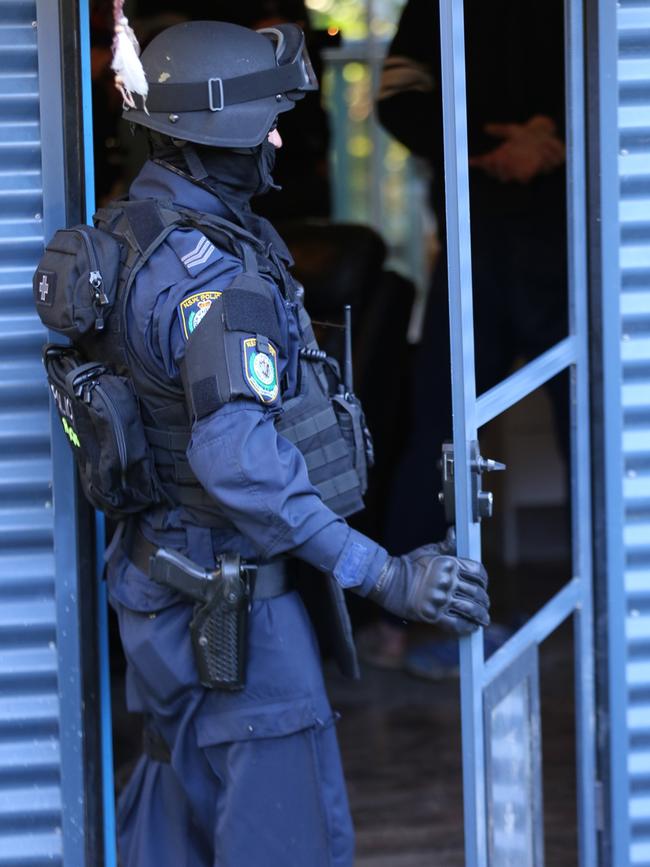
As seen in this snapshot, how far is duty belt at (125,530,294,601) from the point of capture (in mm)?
2438

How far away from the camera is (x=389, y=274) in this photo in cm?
440

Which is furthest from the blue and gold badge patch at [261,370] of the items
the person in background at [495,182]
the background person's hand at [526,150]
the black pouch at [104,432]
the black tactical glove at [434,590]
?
the background person's hand at [526,150]

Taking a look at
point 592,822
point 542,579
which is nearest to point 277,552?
point 592,822

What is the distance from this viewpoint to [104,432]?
7.41ft

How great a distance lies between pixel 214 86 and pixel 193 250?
11.5 inches

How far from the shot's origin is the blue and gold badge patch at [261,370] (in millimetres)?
2166

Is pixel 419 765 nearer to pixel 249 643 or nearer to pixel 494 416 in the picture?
pixel 249 643

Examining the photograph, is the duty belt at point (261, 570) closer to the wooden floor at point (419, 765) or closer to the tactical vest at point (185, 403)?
the tactical vest at point (185, 403)

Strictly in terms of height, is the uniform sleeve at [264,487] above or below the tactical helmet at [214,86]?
below

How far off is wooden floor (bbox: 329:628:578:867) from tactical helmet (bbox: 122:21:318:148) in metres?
1.86

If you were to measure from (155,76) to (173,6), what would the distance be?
322 centimetres

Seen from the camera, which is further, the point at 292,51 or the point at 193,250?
the point at 292,51

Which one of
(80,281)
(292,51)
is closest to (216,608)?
(80,281)

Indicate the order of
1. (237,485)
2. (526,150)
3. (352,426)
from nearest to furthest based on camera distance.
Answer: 1. (237,485)
2. (352,426)
3. (526,150)
